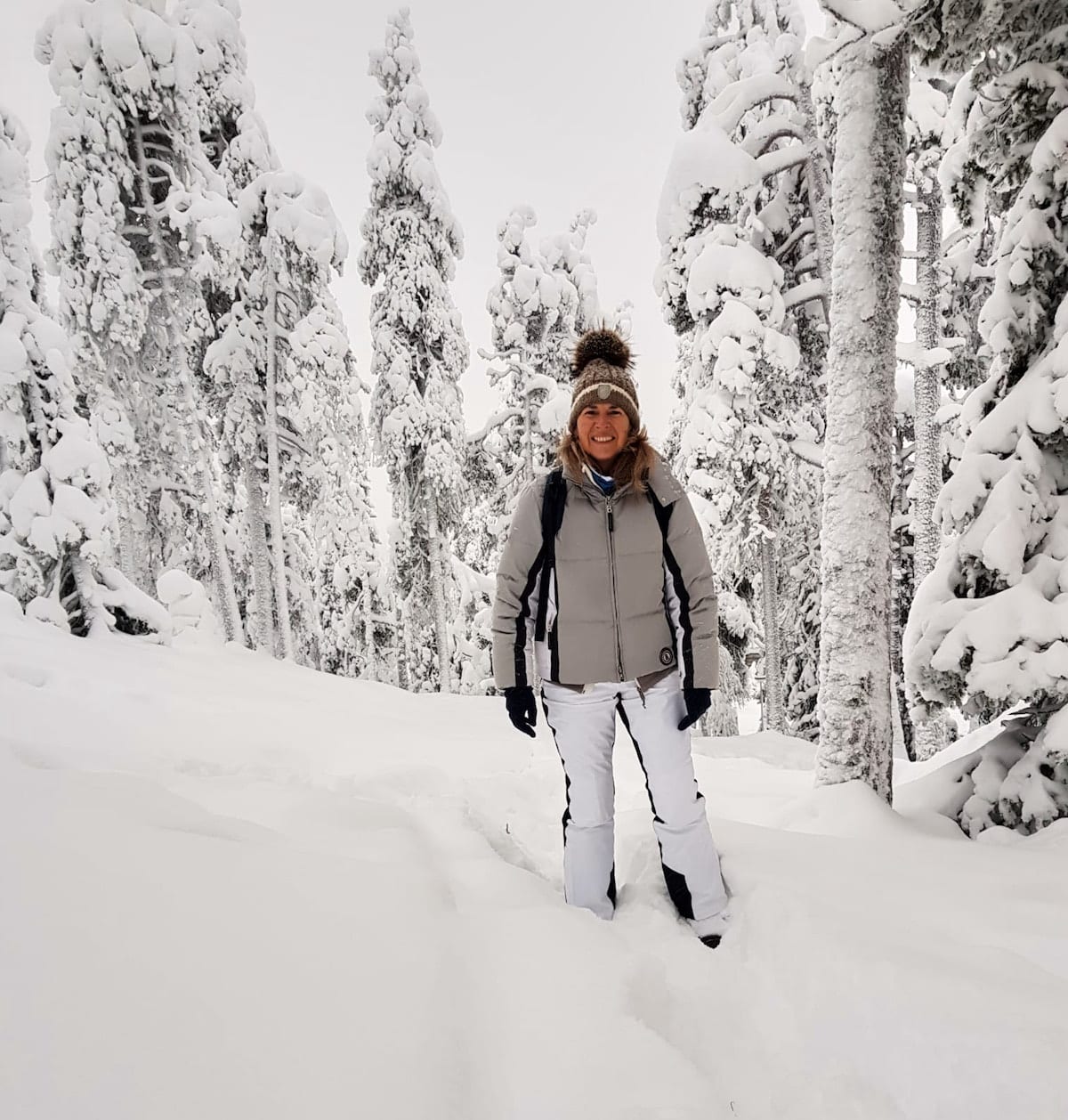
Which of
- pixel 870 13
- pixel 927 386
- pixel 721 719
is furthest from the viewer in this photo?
pixel 721 719

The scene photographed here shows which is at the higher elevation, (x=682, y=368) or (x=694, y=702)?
(x=682, y=368)

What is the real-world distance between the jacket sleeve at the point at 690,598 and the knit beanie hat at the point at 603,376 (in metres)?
0.53

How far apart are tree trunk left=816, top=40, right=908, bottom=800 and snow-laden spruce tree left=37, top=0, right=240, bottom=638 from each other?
1220cm

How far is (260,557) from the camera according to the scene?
14164 millimetres

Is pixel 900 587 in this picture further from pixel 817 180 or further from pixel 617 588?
pixel 617 588

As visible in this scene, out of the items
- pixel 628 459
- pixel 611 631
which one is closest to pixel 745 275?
pixel 628 459

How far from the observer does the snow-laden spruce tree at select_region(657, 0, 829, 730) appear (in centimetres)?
773

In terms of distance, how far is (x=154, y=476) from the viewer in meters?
14.8

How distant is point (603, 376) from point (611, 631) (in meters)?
1.21

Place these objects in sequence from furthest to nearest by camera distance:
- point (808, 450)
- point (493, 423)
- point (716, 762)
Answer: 1. point (493, 423)
2. point (808, 450)
3. point (716, 762)

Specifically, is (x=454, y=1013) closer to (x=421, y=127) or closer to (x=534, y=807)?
(x=534, y=807)

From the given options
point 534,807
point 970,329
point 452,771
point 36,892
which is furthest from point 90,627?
point 970,329

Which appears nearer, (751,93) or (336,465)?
(751,93)

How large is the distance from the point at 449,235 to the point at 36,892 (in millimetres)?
16315
